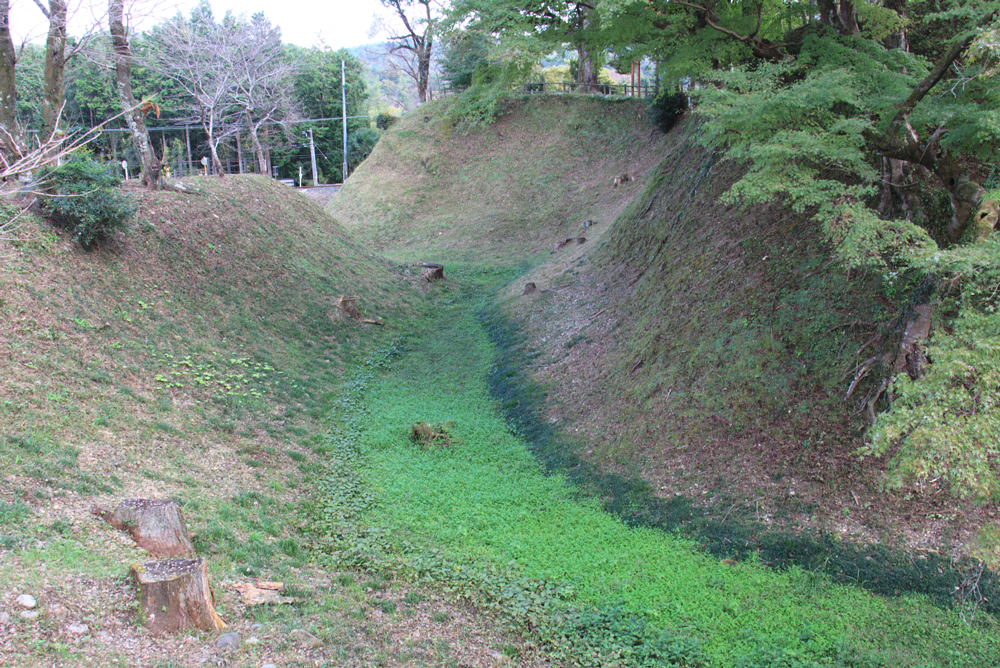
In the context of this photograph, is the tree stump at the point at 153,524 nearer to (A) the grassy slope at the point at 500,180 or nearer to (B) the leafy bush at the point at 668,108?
(A) the grassy slope at the point at 500,180

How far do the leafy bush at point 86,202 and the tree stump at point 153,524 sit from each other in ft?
20.7

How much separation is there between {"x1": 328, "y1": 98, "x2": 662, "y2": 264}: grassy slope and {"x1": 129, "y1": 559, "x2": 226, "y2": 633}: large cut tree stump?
65.3 feet

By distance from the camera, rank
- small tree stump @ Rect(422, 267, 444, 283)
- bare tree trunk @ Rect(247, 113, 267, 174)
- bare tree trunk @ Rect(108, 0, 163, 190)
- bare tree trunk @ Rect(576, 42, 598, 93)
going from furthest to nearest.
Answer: bare tree trunk @ Rect(576, 42, 598, 93), bare tree trunk @ Rect(247, 113, 267, 174), small tree stump @ Rect(422, 267, 444, 283), bare tree trunk @ Rect(108, 0, 163, 190)

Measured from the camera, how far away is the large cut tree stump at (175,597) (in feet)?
16.4

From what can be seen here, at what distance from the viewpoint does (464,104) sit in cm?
3117

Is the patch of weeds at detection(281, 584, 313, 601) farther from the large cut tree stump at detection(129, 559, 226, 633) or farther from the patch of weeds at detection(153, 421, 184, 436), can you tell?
the patch of weeds at detection(153, 421, 184, 436)

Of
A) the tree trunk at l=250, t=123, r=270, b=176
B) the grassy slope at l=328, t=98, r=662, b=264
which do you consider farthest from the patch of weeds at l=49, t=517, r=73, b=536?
the tree trunk at l=250, t=123, r=270, b=176

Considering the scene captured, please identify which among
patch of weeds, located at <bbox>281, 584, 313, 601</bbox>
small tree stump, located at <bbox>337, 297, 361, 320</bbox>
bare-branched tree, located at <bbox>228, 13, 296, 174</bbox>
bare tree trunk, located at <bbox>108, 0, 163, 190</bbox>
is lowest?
patch of weeds, located at <bbox>281, 584, 313, 601</bbox>

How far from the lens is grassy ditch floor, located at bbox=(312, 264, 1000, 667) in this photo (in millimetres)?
5922

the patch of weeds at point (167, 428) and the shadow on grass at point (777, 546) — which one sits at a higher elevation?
the patch of weeds at point (167, 428)

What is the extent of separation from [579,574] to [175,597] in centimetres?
403

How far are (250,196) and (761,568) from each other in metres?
15.4

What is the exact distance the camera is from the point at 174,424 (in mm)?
8656

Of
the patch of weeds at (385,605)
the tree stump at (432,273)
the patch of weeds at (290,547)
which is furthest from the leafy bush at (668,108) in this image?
the patch of weeds at (385,605)
